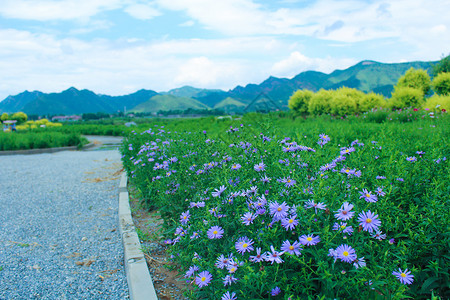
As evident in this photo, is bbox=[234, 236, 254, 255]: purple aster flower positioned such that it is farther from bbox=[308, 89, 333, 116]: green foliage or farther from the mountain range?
the mountain range

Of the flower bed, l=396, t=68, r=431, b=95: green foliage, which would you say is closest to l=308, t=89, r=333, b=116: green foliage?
l=396, t=68, r=431, b=95: green foliage

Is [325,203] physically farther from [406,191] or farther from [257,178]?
[406,191]

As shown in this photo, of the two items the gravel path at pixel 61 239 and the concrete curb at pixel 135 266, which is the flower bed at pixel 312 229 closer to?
the concrete curb at pixel 135 266

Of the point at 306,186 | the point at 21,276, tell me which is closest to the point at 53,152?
the point at 21,276

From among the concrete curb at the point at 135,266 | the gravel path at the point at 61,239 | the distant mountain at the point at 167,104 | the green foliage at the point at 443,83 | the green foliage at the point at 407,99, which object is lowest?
the gravel path at the point at 61,239

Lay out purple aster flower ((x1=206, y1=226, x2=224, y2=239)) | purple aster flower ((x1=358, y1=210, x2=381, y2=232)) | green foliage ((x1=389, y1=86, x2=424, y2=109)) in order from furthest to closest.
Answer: green foliage ((x1=389, y1=86, x2=424, y2=109))
purple aster flower ((x1=206, y1=226, x2=224, y2=239))
purple aster flower ((x1=358, y1=210, x2=381, y2=232))

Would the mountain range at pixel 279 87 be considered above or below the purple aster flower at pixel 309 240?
above

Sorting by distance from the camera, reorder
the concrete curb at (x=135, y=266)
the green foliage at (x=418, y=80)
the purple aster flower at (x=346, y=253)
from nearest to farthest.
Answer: the purple aster flower at (x=346, y=253), the concrete curb at (x=135, y=266), the green foliage at (x=418, y=80)

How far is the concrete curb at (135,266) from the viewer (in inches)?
87.7

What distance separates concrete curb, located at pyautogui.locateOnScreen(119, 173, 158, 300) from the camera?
2229 mm

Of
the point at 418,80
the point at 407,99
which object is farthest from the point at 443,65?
the point at 407,99

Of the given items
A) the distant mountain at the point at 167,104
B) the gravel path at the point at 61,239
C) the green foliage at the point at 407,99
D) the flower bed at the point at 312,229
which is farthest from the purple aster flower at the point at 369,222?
the distant mountain at the point at 167,104

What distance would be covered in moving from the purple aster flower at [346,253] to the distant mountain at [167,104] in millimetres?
165386

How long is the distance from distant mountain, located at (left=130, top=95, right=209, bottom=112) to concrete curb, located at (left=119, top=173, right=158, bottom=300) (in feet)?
536
